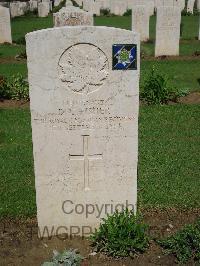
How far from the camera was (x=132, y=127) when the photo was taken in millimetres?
4238

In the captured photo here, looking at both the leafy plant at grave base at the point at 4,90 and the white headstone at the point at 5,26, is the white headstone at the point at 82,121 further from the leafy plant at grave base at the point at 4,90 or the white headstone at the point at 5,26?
the white headstone at the point at 5,26

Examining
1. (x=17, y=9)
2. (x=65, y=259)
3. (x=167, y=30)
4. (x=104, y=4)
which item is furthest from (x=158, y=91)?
(x=17, y=9)

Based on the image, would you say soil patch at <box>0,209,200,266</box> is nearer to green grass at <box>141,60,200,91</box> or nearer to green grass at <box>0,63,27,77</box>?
green grass at <box>141,60,200,91</box>

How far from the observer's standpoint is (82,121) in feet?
13.8

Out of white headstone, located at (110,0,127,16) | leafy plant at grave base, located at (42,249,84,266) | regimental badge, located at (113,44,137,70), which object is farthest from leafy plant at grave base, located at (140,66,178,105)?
white headstone, located at (110,0,127,16)

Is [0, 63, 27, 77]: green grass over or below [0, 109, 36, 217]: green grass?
over

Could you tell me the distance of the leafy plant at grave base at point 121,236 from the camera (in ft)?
13.9

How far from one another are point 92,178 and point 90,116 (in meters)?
0.70

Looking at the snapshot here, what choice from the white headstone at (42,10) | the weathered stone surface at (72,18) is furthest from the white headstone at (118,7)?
the weathered stone surface at (72,18)

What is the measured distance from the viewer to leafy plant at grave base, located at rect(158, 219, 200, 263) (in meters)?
4.19

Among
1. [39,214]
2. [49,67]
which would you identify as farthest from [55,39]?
[39,214]

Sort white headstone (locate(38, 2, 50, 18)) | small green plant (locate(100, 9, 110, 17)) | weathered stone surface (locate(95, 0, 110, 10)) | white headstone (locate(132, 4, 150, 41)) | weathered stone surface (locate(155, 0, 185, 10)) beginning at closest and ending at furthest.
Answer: white headstone (locate(132, 4, 150, 41)) < weathered stone surface (locate(155, 0, 185, 10)) < small green plant (locate(100, 9, 110, 17)) < white headstone (locate(38, 2, 50, 18)) < weathered stone surface (locate(95, 0, 110, 10))

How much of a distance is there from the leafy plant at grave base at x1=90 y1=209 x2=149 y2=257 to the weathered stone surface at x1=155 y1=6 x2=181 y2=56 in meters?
12.3

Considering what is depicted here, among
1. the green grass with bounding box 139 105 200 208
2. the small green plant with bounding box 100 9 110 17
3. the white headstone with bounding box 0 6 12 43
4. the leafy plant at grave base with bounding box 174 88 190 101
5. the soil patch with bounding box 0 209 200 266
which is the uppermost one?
the small green plant with bounding box 100 9 110 17
